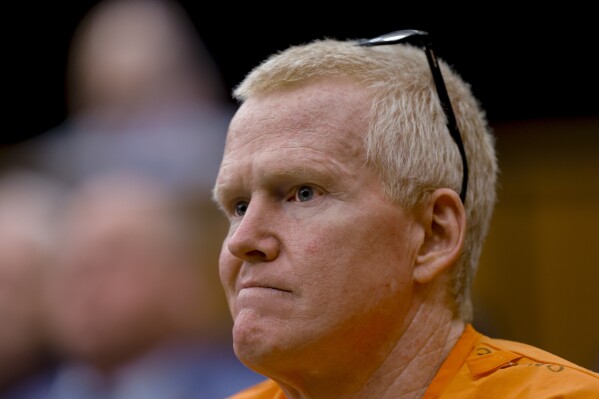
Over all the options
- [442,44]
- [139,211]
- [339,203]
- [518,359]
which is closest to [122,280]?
[139,211]

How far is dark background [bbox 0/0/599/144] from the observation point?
5023 millimetres

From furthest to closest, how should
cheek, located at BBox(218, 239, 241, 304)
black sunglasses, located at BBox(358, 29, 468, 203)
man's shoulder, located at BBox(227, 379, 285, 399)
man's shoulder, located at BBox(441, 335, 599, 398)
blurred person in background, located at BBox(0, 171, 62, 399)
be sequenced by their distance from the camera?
blurred person in background, located at BBox(0, 171, 62, 399) → man's shoulder, located at BBox(227, 379, 285, 399) → black sunglasses, located at BBox(358, 29, 468, 203) → cheek, located at BBox(218, 239, 241, 304) → man's shoulder, located at BBox(441, 335, 599, 398)

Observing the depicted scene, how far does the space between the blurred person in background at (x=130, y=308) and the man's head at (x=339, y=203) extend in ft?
4.55

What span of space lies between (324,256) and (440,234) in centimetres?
33

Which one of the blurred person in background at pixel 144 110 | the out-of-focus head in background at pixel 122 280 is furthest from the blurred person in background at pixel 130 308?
the blurred person in background at pixel 144 110

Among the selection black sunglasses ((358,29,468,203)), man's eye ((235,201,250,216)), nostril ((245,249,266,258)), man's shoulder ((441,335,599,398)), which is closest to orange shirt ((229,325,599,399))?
man's shoulder ((441,335,599,398))

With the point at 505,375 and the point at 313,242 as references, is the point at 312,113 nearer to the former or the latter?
the point at 313,242

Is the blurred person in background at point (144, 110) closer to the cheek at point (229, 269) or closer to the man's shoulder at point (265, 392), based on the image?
the man's shoulder at point (265, 392)

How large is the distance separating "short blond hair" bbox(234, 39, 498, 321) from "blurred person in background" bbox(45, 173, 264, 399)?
140 centimetres

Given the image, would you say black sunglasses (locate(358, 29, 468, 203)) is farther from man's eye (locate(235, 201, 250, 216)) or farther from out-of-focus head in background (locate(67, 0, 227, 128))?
out-of-focus head in background (locate(67, 0, 227, 128))

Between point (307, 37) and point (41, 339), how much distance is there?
220cm

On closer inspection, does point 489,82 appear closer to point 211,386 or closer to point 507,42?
point 507,42

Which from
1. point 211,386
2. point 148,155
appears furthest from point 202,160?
point 211,386

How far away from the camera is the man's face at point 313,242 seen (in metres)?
2.11
